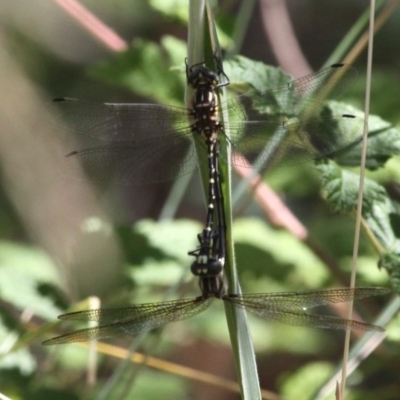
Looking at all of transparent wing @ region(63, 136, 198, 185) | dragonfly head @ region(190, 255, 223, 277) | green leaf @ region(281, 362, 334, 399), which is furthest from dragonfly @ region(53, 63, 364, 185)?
green leaf @ region(281, 362, 334, 399)

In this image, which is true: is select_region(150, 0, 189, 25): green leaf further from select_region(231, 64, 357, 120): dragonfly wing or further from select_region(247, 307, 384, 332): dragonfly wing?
select_region(247, 307, 384, 332): dragonfly wing

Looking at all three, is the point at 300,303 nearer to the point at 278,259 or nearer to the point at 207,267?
the point at 207,267

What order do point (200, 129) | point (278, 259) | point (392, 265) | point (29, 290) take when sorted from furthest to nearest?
point (278, 259), point (29, 290), point (200, 129), point (392, 265)

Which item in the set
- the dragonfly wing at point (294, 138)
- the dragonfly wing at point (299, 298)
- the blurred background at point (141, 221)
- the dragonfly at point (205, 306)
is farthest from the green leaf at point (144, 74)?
the dragonfly wing at point (299, 298)

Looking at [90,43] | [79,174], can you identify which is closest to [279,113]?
[79,174]

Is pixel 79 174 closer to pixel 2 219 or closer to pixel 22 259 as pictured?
pixel 22 259

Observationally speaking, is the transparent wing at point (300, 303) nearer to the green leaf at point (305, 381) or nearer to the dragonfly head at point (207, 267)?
the dragonfly head at point (207, 267)

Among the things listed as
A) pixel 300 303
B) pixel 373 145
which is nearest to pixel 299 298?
pixel 300 303

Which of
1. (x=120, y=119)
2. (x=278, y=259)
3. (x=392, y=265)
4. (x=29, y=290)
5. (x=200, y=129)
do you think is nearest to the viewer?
(x=392, y=265)
